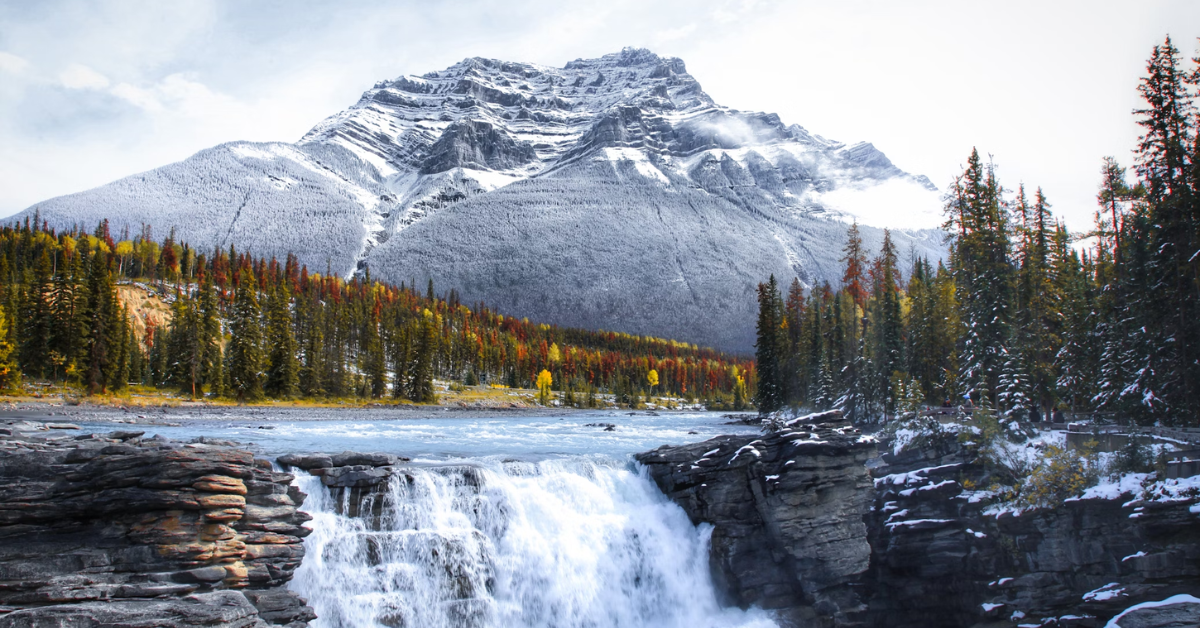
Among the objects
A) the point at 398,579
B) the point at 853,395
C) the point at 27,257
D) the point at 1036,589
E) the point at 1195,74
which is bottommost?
the point at 1036,589

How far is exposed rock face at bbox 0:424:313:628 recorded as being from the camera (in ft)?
58.5

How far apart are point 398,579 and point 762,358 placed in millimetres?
69034

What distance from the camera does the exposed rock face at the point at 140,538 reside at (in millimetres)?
17828

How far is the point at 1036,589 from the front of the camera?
27453 millimetres

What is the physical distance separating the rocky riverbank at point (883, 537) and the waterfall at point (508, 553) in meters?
1.94

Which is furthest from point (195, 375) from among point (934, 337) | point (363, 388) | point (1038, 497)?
point (1038, 497)

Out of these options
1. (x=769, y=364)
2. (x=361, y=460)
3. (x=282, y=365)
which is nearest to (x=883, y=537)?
(x=361, y=460)

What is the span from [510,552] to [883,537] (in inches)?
645

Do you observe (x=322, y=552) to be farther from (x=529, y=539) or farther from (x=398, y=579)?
(x=529, y=539)

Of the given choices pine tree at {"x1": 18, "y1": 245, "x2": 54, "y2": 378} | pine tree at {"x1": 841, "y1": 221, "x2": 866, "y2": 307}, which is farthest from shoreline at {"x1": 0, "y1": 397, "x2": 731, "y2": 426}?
pine tree at {"x1": 841, "y1": 221, "x2": 866, "y2": 307}

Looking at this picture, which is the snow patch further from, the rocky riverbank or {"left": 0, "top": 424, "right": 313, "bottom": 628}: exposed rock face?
{"left": 0, "top": 424, "right": 313, "bottom": 628}: exposed rock face

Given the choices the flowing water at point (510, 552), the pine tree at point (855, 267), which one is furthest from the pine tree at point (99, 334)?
the pine tree at point (855, 267)

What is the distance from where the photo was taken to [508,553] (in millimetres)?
26344

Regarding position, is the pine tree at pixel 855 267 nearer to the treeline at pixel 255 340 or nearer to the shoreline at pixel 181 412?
the shoreline at pixel 181 412
